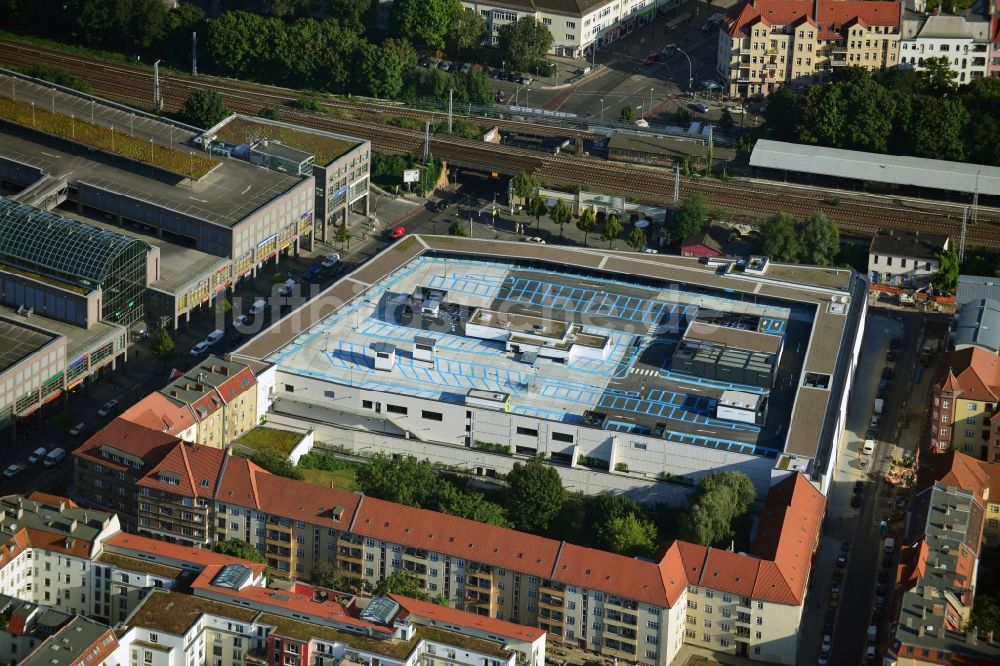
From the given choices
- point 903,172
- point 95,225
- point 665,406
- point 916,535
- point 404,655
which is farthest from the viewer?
point 903,172

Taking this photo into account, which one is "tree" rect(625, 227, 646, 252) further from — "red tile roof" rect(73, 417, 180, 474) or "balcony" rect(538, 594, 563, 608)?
"balcony" rect(538, 594, 563, 608)

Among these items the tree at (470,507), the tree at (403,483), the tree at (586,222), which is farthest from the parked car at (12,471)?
the tree at (586,222)

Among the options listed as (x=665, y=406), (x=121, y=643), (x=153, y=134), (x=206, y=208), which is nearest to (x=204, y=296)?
(x=206, y=208)

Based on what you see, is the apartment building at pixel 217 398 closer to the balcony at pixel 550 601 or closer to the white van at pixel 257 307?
the white van at pixel 257 307

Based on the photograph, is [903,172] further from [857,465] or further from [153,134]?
[153,134]

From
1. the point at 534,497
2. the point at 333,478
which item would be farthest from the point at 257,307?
the point at 534,497
